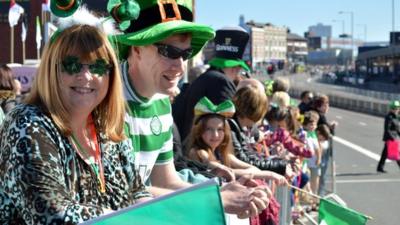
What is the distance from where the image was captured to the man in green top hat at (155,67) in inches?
114

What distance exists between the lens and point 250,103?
5266 mm

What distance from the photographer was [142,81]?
3.04 metres

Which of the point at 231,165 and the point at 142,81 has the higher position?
the point at 142,81

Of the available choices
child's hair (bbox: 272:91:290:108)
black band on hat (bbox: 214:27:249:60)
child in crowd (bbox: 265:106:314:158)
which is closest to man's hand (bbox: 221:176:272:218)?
black band on hat (bbox: 214:27:249:60)

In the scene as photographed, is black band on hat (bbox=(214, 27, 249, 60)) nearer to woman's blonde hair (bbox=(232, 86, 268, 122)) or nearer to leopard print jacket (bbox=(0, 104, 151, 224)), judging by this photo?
woman's blonde hair (bbox=(232, 86, 268, 122))

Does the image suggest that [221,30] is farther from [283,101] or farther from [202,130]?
[283,101]

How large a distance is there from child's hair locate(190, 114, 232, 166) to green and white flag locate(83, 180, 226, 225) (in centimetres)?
253

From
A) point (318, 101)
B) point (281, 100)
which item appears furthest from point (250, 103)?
point (318, 101)

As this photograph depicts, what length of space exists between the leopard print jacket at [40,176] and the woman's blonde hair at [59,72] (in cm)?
6

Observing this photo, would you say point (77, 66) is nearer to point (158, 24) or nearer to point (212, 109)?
point (158, 24)

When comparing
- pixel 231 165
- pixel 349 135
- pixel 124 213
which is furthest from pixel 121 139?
pixel 349 135

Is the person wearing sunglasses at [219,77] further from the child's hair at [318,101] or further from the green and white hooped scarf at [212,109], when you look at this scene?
the child's hair at [318,101]

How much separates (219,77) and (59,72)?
3004 millimetres

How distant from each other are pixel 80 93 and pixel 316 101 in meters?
10.0
